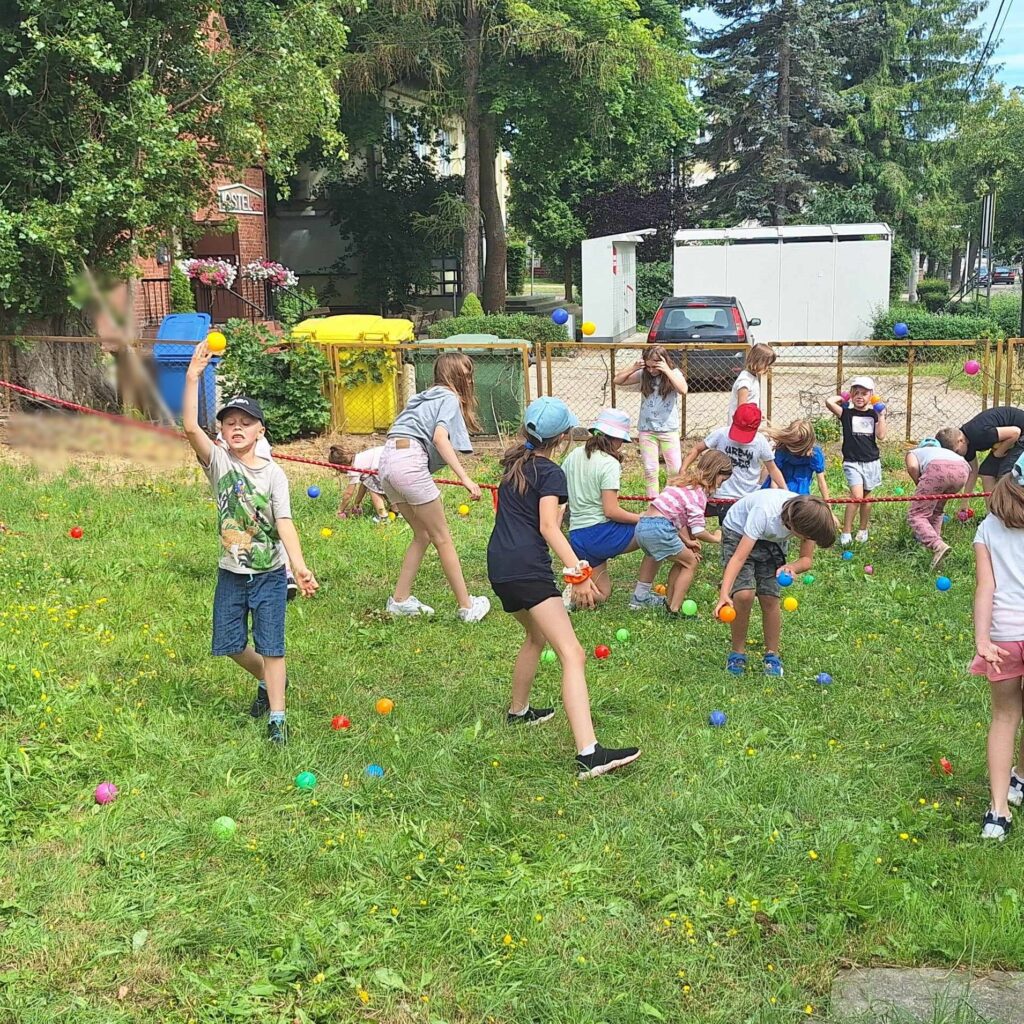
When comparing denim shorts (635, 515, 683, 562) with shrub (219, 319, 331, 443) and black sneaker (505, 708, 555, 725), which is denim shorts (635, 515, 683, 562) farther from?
shrub (219, 319, 331, 443)

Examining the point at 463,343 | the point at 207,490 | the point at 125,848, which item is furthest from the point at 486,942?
the point at 463,343

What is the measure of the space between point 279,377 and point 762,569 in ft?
26.5

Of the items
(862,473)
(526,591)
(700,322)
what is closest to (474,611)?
(526,591)

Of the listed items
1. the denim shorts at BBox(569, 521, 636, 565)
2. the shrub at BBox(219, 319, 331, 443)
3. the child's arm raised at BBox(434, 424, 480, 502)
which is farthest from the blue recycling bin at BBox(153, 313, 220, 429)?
the denim shorts at BBox(569, 521, 636, 565)

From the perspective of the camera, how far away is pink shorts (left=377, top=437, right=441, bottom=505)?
6.56m

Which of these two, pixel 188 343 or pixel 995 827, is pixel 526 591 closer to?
pixel 995 827

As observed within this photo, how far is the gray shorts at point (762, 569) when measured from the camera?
5.84m

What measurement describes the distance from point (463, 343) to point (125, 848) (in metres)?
8.92

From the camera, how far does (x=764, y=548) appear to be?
5.84 meters

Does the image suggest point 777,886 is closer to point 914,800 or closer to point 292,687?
point 914,800

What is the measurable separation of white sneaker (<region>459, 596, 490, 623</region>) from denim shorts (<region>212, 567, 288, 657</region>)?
2025mm

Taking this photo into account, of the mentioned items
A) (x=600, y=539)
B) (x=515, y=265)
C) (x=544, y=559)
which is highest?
(x=515, y=265)

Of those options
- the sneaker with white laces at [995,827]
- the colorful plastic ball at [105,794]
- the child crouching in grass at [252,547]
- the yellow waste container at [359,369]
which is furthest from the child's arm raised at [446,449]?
the yellow waste container at [359,369]

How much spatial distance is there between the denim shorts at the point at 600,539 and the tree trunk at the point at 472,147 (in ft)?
65.2
